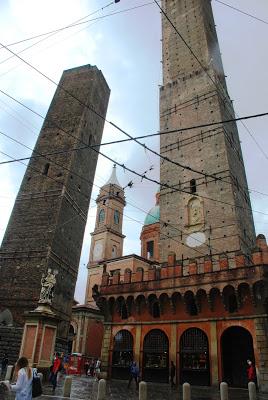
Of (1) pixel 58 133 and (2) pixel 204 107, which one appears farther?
(1) pixel 58 133

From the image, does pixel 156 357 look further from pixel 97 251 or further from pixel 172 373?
pixel 97 251

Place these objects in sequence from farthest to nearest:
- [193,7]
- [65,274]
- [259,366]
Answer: [193,7] → [65,274] → [259,366]

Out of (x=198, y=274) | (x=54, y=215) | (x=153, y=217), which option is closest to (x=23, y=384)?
(x=198, y=274)

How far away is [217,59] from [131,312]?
20.9 meters

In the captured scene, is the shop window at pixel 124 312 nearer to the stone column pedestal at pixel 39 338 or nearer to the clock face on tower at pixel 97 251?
the stone column pedestal at pixel 39 338

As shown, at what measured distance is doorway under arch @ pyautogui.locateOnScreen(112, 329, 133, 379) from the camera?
17.3 m

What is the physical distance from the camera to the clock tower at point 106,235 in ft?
124

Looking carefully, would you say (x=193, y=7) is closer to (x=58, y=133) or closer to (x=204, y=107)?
(x=204, y=107)

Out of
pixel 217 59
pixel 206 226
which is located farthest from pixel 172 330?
pixel 217 59

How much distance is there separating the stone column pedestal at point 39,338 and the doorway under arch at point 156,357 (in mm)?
6345

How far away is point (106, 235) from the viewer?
130ft

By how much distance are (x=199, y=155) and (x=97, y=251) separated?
68.3 feet

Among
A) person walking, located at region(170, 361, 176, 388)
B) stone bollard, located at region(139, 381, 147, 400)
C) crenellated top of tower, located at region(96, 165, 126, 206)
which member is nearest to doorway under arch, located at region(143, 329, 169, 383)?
person walking, located at region(170, 361, 176, 388)

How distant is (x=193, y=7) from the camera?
99.6 feet
